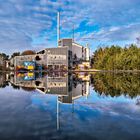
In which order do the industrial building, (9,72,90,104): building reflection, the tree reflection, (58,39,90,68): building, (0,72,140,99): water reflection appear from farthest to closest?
(58,39,90,68): building, the industrial building, the tree reflection, (0,72,140,99): water reflection, (9,72,90,104): building reflection

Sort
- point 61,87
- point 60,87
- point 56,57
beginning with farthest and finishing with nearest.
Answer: point 56,57 < point 60,87 < point 61,87

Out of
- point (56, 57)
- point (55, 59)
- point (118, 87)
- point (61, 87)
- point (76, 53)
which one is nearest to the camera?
point (118, 87)


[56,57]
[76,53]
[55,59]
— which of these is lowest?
[55,59]

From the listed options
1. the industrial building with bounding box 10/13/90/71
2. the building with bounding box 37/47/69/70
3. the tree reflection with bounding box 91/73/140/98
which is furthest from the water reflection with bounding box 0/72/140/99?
the building with bounding box 37/47/69/70

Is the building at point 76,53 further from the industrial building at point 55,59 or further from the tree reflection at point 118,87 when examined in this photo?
the tree reflection at point 118,87

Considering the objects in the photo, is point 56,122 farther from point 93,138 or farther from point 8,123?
point 93,138

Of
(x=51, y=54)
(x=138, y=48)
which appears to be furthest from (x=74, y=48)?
(x=138, y=48)

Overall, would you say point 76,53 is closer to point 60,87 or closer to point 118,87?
point 60,87

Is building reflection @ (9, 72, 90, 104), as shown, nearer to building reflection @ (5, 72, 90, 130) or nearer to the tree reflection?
building reflection @ (5, 72, 90, 130)

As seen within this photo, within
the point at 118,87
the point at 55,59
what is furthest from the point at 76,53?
the point at 118,87

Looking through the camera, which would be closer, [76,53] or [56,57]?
[56,57]

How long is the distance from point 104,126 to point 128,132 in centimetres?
74

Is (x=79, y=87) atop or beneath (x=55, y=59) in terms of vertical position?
beneath

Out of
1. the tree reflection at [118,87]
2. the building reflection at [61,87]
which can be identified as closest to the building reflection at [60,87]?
the building reflection at [61,87]
